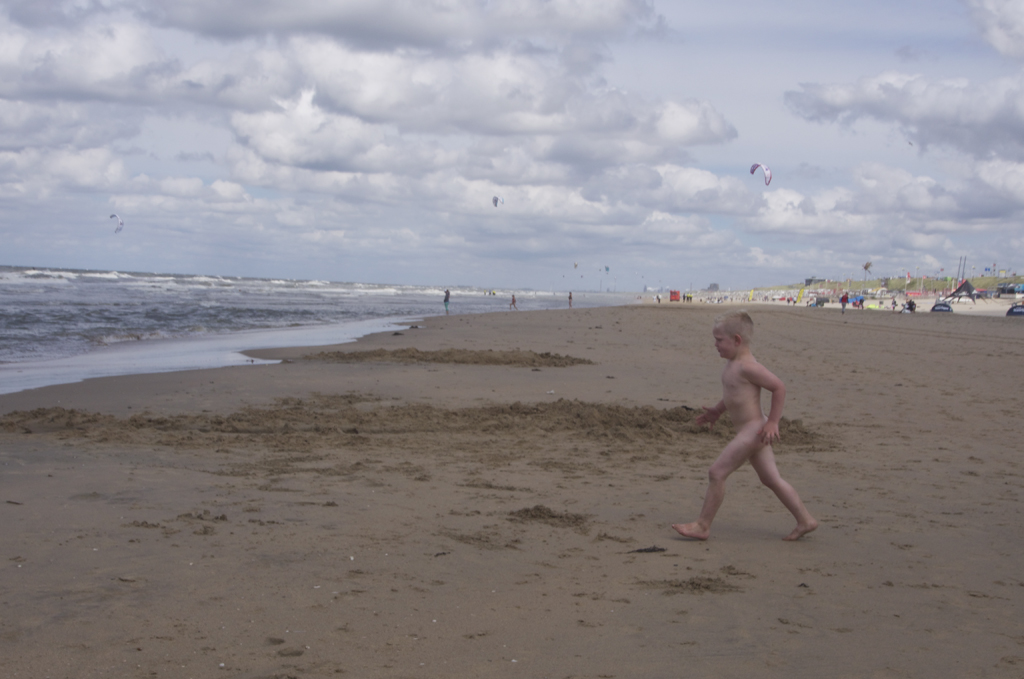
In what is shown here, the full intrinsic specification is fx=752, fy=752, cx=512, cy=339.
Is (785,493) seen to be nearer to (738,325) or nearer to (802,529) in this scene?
(802,529)

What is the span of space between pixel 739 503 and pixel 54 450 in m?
5.61

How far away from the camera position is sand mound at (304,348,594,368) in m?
14.7

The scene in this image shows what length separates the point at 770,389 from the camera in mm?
4492

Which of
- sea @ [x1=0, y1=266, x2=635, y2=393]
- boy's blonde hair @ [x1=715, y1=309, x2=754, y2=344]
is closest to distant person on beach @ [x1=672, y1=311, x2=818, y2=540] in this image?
boy's blonde hair @ [x1=715, y1=309, x2=754, y2=344]

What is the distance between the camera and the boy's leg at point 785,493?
4.46m

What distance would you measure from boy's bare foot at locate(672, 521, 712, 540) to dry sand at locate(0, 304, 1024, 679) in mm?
96

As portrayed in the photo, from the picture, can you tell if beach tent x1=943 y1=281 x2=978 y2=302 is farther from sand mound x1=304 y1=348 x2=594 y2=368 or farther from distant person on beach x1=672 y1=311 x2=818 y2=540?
distant person on beach x1=672 y1=311 x2=818 y2=540

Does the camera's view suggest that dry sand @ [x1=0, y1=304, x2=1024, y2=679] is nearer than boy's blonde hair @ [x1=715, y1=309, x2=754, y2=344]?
Yes

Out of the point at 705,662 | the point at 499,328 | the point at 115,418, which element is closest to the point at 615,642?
the point at 705,662

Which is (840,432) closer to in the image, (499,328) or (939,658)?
(939,658)

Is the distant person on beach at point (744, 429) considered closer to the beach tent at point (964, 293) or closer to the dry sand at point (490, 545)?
the dry sand at point (490, 545)

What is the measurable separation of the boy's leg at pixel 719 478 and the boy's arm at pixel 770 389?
0.31ft

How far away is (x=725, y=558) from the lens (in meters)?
4.18

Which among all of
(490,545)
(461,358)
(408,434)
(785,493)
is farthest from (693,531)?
(461,358)
